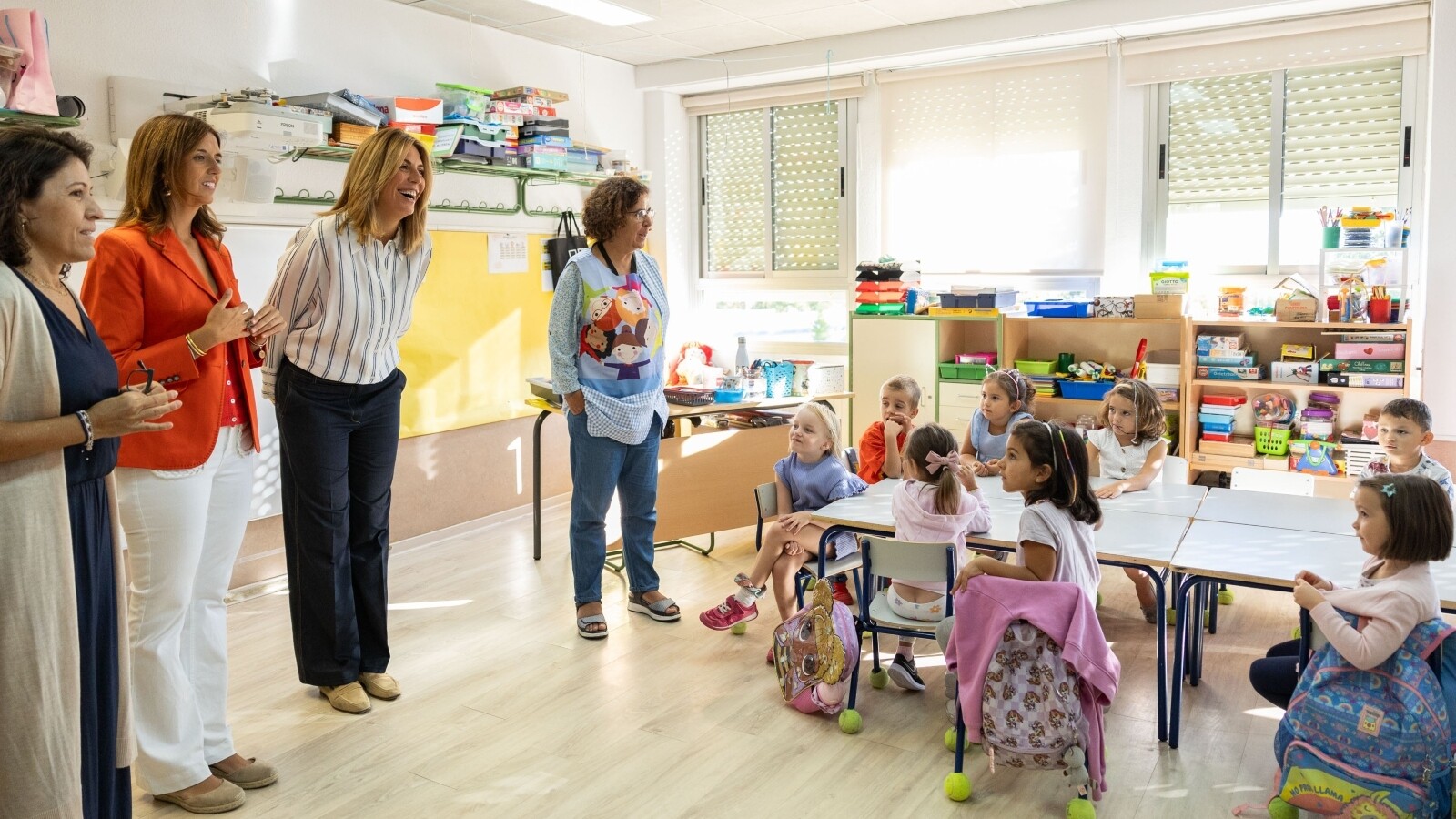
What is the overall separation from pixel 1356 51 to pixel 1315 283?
102 cm

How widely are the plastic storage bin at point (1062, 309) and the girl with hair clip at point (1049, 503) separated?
8.95 ft

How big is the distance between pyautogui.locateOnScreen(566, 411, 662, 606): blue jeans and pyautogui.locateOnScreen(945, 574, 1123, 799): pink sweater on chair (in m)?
1.57

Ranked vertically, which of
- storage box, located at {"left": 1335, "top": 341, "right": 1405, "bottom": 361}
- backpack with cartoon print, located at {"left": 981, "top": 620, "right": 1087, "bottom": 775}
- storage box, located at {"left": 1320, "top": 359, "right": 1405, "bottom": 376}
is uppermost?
storage box, located at {"left": 1335, "top": 341, "right": 1405, "bottom": 361}

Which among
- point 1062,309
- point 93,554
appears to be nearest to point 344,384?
point 93,554

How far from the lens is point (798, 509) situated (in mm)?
3801

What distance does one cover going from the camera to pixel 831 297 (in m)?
6.52

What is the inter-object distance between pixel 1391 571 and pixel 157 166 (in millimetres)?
2818

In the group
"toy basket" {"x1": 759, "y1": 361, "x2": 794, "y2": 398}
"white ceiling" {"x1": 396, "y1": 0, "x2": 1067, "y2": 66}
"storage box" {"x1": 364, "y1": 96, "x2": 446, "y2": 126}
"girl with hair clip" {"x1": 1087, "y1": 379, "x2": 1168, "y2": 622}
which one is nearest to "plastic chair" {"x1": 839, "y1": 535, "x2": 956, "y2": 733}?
"girl with hair clip" {"x1": 1087, "y1": 379, "x2": 1168, "y2": 622}

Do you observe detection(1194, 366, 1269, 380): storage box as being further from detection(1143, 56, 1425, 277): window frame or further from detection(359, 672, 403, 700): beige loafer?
detection(359, 672, 403, 700): beige loafer

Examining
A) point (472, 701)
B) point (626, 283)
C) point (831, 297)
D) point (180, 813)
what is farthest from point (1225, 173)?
point (180, 813)

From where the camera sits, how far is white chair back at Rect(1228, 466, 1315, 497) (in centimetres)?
487

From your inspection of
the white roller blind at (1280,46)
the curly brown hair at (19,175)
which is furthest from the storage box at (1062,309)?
the curly brown hair at (19,175)

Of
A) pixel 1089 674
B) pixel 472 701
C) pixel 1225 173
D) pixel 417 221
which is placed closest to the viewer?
pixel 1089 674

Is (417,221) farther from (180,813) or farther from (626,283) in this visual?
(180,813)
